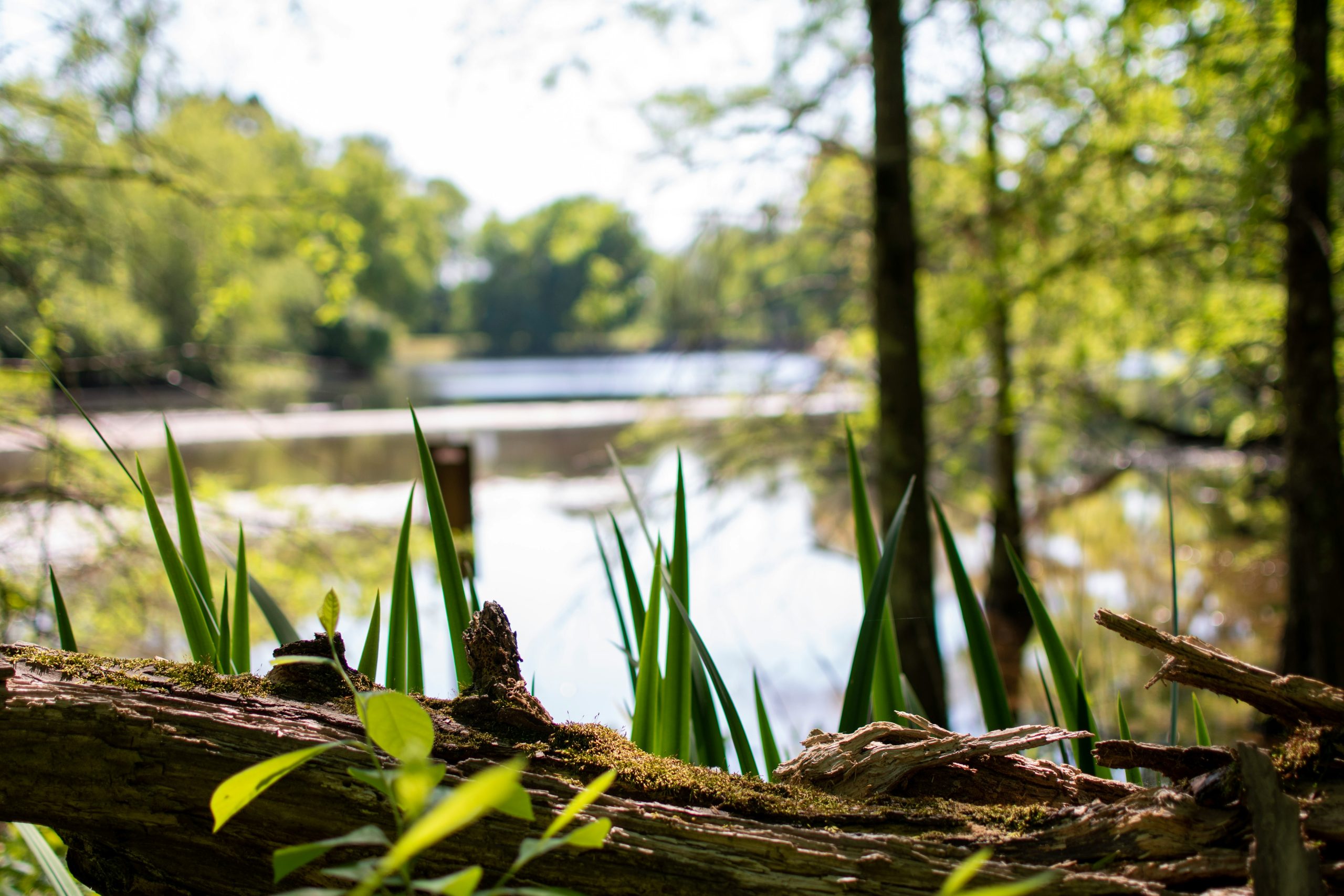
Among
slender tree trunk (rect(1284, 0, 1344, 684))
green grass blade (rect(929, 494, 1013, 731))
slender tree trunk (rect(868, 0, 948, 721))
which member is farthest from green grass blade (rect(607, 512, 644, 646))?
slender tree trunk (rect(1284, 0, 1344, 684))

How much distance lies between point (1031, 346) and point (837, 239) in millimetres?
2424

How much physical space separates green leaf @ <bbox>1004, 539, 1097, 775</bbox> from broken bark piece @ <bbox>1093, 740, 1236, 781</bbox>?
265 millimetres

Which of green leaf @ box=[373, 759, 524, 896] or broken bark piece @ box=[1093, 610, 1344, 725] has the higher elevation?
green leaf @ box=[373, 759, 524, 896]

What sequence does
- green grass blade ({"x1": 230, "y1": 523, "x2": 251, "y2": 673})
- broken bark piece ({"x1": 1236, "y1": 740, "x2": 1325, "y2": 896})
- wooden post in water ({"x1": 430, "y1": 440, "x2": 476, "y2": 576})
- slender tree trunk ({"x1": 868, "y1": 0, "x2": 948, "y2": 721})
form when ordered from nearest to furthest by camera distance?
broken bark piece ({"x1": 1236, "y1": 740, "x2": 1325, "y2": 896})
green grass blade ({"x1": 230, "y1": 523, "x2": 251, "y2": 673})
slender tree trunk ({"x1": 868, "y1": 0, "x2": 948, "y2": 721})
wooden post in water ({"x1": 430, "y1": 440, "x2": 476, "y2": 576})

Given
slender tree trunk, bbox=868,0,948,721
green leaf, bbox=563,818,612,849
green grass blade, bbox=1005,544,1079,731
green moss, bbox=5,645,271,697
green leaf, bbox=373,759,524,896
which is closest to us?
green leaf, bbox=373,759,524,896

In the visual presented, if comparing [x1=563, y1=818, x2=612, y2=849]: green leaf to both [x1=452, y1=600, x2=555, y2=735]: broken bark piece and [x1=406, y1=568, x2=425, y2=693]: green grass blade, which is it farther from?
[x1=406, y1=568, x2=425, y2=693]: green grass blade

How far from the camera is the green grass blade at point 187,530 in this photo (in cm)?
125

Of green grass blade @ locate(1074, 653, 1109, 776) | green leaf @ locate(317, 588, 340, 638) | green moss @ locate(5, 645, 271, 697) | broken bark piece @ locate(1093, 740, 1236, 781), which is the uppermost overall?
green leaf @ locate(317, 588, 340, 638)

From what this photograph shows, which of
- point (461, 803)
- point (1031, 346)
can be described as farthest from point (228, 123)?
point (461, 803)

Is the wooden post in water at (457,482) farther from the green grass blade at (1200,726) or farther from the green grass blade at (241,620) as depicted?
the green grass blade at (1200,726)

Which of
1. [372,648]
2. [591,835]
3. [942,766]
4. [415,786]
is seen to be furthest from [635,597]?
[415,786]

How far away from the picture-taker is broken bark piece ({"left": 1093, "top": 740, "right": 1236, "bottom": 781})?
876 millimetres

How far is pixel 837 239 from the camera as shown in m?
7.09

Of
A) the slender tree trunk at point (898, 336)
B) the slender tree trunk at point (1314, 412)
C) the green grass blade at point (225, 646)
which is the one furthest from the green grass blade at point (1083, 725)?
the slender tree trunk at point (1314, 412)
